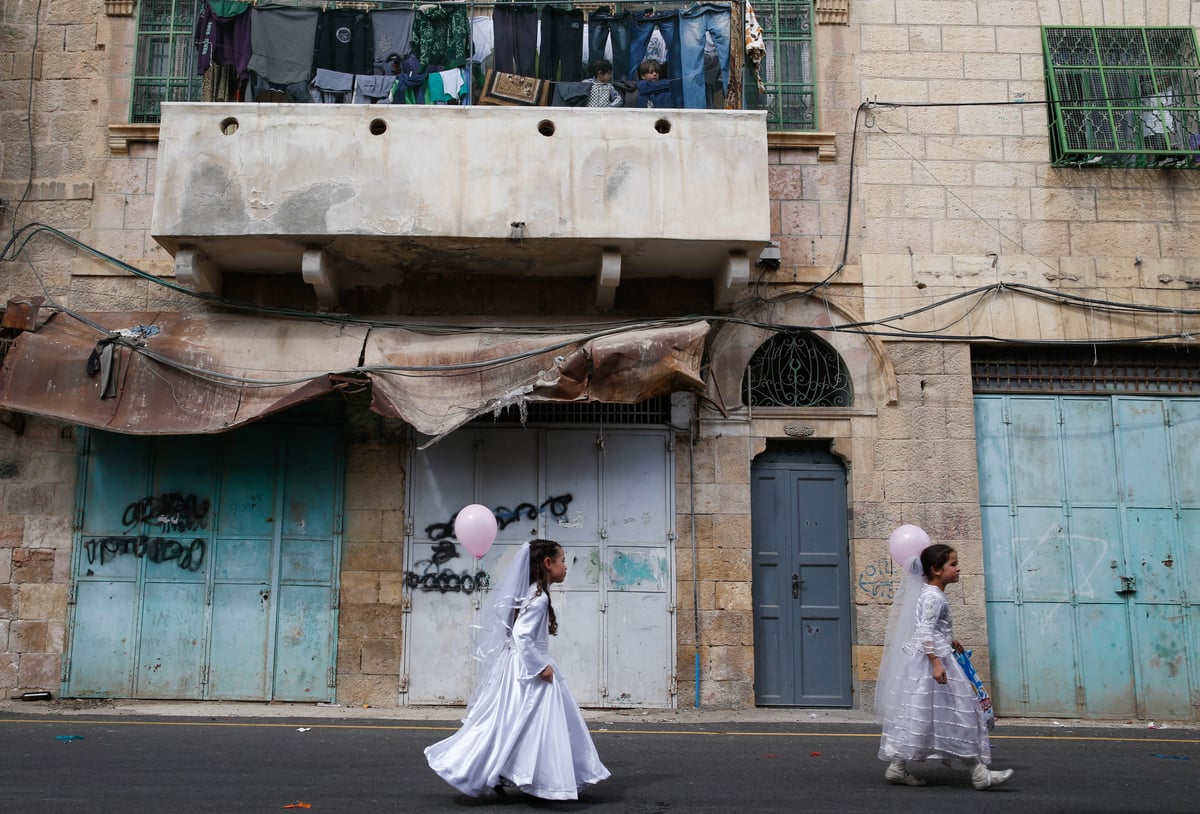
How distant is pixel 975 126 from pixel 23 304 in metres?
9.72

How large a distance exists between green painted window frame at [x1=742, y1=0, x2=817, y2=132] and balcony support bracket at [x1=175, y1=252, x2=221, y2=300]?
5681mm

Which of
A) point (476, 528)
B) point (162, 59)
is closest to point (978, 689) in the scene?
point (476, 528)

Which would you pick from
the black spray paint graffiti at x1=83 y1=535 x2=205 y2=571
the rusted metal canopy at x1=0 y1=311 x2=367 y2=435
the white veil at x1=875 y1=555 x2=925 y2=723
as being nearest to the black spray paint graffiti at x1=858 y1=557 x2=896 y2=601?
the white veil at x1=875 y1=555 x2=925 y2=723

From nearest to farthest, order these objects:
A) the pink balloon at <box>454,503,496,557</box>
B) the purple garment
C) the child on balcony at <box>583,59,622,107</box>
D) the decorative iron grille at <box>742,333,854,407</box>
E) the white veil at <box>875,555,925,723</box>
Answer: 1. the white veil at <box>875,555,925,723</box>
2. the pink balloon at <box>454,503,496,557</box>
3. the child on balcony at <box>583,59,622,107</box>
4. the purple garment
5. the decorative iron grille at <box>742,333,854,407</box>

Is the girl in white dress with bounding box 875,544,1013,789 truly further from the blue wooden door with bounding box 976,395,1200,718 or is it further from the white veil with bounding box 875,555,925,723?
the blue wooden door with bounding box 976,395,1200,718

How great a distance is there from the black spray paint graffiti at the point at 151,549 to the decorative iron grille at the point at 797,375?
223 inches

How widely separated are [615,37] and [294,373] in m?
4.58

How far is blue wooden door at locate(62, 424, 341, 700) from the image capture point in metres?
10.2

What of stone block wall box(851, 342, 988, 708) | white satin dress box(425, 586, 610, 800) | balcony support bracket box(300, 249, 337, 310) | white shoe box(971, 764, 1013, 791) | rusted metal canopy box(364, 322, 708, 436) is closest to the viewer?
white satin dress box(425, 586, 610, 800)

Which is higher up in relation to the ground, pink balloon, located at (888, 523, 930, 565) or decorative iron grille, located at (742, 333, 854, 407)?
decorative iron grille, located at (742, 333, 854, 407)

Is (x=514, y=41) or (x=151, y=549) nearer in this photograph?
(x=151, y=549)

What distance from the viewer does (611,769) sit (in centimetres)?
708

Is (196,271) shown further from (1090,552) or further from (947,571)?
(1090,552)

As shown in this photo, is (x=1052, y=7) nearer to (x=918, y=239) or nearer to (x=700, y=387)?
(x=918, y=239)
